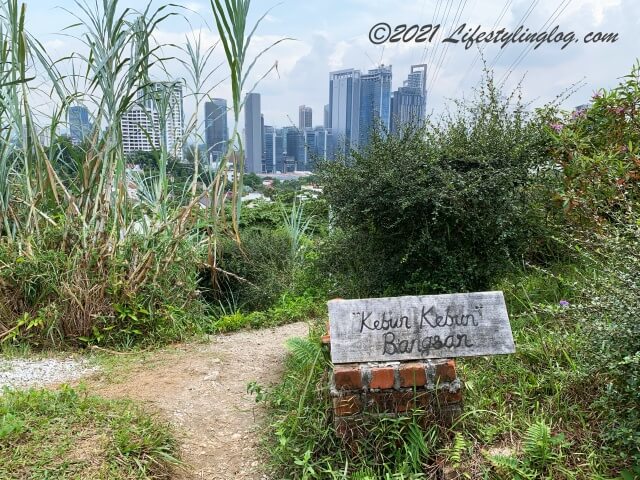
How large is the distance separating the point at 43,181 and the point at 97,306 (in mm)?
963

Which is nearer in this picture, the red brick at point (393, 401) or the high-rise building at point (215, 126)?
the red brick at point (393, 401)

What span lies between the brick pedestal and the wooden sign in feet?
0.14

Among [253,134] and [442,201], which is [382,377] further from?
[253,134]

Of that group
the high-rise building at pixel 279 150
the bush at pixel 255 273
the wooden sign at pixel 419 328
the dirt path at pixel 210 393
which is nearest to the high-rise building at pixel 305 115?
the high-rise building at pixel 279 150

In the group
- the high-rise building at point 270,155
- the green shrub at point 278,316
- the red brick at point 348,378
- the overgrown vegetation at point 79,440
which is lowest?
the green shrub at point 278,316

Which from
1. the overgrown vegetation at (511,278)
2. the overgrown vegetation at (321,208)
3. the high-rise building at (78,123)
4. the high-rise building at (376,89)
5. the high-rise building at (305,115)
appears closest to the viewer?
the overgrown vegetation at (511,278)

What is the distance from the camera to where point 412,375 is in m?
1.94

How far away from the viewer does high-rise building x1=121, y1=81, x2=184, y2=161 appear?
11.6ft

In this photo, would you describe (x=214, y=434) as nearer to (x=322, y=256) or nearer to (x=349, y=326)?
(x=349, y=326)

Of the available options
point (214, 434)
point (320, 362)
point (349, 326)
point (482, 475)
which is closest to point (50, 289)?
point (214, 434)

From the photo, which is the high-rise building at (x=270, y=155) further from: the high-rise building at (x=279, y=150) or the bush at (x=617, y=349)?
the bush at (x=617, y=349)

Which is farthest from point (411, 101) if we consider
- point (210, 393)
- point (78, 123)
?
point (210, 393)

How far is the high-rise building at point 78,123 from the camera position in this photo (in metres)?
3.50

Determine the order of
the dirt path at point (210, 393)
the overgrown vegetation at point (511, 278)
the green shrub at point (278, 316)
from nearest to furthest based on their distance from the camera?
1. the overgrown vegetation at point (511, 278)
2. the dirt path at point (210, 393)
3. the green shrub at point (278, 316)
